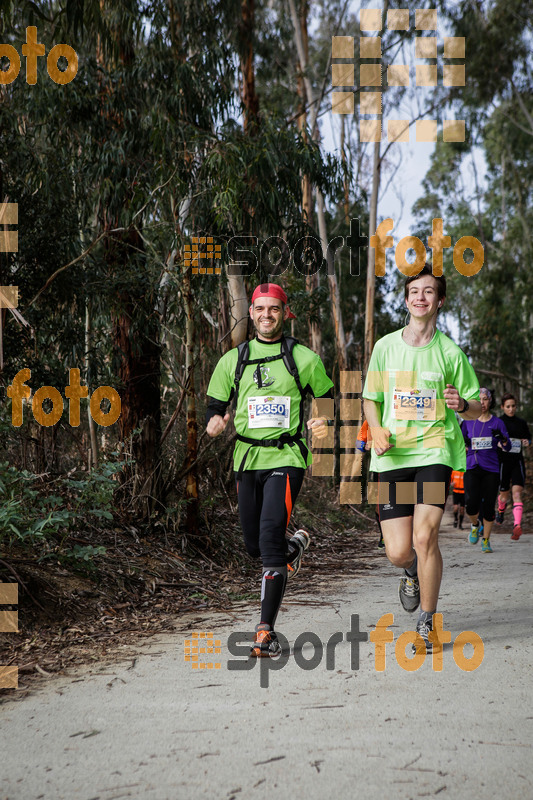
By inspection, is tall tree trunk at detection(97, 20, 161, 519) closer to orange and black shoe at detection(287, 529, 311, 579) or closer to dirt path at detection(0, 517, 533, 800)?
orange and black shoe at detection(287, 529, 311, 579)

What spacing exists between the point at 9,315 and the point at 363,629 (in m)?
4.71

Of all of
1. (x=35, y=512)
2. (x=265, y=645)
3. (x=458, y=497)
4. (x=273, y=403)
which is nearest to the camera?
(x=265, y=645)

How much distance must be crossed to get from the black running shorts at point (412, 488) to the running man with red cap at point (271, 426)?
49cm

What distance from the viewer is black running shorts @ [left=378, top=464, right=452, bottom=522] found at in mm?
4805

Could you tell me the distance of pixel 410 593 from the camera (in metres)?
5.31

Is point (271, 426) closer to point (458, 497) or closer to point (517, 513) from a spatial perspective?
point (517, 513)

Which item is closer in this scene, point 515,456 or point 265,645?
point 265,645

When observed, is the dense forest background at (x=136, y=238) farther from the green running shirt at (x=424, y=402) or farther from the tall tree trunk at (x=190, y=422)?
the green running shirt at (x=424, y=402)

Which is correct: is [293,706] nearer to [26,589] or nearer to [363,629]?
[363,629]

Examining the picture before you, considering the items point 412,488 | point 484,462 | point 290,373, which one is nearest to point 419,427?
point 412,488

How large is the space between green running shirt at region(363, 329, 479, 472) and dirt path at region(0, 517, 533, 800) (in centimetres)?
108

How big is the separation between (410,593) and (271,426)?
1.40 m

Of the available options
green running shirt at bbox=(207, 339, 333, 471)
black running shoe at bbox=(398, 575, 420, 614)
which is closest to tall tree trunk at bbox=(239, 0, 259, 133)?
green running shirt at bbox=(207, 339, 333, 471)

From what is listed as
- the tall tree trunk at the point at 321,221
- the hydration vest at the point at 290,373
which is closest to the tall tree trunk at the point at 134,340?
the hydration vest at the point at 290,373
